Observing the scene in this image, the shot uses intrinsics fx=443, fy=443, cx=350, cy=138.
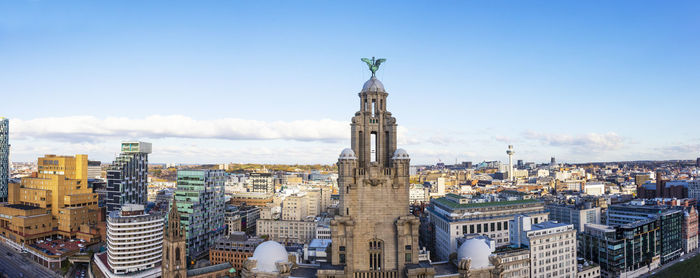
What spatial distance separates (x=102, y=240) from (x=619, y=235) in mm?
122337

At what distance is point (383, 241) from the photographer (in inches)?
1189

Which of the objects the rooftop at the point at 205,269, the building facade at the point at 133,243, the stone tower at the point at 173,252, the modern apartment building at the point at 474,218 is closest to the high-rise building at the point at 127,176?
the building facade at the point at 133,243

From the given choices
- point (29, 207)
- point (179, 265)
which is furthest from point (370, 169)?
point (29, 207)

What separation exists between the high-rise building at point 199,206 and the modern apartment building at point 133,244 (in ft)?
52.2

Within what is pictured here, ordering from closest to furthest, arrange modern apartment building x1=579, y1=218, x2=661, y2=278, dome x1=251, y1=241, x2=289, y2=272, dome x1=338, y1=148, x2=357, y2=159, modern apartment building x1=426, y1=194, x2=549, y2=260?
dome x1=338, y1=148, x2=357, y2=159
dome x1=251, y1=241, x2=289, y2=272
modern apartment building x1=579, y1=218, x2=661, y2=278
modern apartment building x1=426, y1=194, x2=549, y2=260

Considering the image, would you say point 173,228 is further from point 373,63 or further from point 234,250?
point 373,63

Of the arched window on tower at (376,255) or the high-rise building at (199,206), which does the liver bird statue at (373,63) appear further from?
the high-rise building at (199,206)

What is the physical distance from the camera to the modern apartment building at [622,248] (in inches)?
3372

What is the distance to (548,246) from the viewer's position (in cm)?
7694

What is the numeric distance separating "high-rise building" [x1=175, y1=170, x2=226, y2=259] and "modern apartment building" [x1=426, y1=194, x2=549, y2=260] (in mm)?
57259

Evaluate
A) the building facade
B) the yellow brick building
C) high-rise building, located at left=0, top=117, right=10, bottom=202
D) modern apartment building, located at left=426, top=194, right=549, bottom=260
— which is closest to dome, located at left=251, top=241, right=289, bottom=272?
modern apartment building, located at left=426, top=194, right=549, bottom=260

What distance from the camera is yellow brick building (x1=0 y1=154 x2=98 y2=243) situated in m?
118

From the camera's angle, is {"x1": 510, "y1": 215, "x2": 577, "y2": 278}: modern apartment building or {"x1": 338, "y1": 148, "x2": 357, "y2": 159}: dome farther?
{"x1": 510, "y1": 215, "x2": 577, "y2": 278}: modern apartment building

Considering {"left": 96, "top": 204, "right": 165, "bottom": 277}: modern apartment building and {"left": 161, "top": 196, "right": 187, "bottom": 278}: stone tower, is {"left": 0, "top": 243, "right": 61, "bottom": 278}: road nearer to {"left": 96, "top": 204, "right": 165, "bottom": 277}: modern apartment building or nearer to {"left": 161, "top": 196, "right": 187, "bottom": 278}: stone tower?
{"left": 96, "top": 204, "right": 165, "bottom": 277}: modern apartment building
